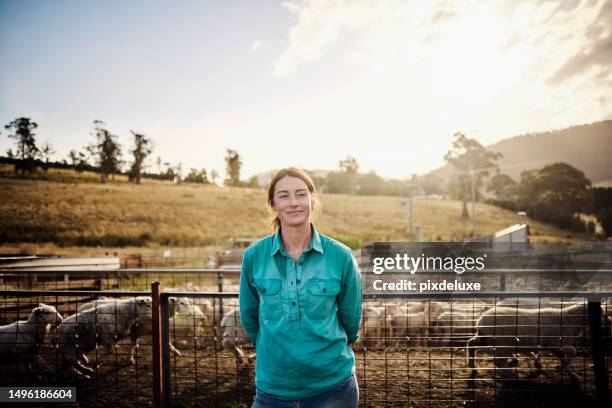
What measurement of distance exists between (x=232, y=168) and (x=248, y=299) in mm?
82649

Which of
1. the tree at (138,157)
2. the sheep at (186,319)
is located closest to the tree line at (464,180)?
the tree at (138,157)

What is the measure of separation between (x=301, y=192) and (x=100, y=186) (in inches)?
2414

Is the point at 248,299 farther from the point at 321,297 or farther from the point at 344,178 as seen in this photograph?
the point at 344,178

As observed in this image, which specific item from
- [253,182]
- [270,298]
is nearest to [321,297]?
[270,298]

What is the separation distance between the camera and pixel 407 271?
5.54 m

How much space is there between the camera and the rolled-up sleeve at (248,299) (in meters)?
2.36

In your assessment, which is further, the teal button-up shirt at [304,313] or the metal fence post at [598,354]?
the metal fence post at [598,354]

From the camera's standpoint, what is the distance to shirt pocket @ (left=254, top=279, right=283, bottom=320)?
2.19 metres

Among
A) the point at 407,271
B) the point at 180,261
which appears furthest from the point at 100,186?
the point at 407,271

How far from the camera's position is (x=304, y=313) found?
2.14 meters

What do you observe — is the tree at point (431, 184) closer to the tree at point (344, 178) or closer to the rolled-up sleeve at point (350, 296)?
the tree at point (344, 178)

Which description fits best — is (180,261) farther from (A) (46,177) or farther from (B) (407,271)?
(A) (46,177)

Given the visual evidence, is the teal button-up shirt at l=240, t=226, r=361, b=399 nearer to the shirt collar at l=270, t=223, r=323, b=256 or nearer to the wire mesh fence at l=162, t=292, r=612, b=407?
the shirt collar at l=270, t=223, r=323, b=256

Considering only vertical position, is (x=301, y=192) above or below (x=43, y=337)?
above
